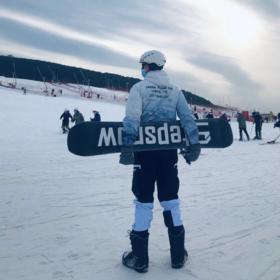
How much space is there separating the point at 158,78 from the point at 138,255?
5.01 feet

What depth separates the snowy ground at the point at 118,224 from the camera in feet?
8.13

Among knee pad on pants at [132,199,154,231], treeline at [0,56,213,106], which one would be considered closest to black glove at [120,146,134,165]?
knee pad on pants at [132,199,154,231]

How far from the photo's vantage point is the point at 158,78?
8.65 ft

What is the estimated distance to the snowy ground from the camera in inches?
97.6

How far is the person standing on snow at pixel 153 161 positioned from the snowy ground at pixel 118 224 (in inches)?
8.0

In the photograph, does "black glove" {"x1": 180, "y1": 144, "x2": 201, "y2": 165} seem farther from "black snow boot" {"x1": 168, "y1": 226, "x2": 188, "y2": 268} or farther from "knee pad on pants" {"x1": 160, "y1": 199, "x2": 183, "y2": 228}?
"black snow boot" {"x1": 168, "y1": 226, "x2": 188, "y2": 268}

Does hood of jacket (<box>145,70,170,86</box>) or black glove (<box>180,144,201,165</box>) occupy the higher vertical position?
hood of jacket (<box>145,70,170,86</box>)

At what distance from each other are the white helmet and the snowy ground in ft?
5.80

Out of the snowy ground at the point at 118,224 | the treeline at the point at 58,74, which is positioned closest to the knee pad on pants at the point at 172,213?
the snowy ground at the point at 118,224

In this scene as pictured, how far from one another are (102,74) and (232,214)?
9195cm

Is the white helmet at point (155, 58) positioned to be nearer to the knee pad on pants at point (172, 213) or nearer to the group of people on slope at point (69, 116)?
the knee pad on pants at point (172, 213)

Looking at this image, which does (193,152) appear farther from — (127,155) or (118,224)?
(118,224)

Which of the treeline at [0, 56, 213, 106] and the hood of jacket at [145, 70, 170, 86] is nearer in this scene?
the hood of jacket at [145, 70, 170, 86]

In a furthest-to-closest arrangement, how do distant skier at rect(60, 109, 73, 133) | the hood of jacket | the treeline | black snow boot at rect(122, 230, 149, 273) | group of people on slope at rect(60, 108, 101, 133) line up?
the treeline, distant skier at rect(60, 109, 73, 133), group of people on slope at rect(60, 108, 101, 133), the hood of jacket, black snow boot at rect(122, 230, 149, 273)
